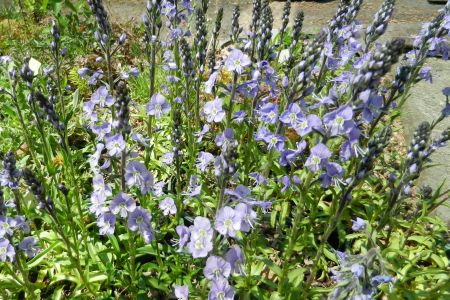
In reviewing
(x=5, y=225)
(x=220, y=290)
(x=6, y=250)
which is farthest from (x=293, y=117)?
(x=6, y=250)

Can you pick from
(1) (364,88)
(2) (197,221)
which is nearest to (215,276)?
(2) (197,221)

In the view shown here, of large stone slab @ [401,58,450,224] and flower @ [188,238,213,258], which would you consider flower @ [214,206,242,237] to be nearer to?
flower @ [188,238,213,258]

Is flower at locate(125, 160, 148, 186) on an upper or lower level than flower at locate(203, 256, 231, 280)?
upper

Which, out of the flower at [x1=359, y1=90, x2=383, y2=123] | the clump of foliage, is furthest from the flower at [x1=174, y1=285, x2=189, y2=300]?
the flower at [x1=359, y1=90, x2=383, y2=123]

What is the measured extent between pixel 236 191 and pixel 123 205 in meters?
0.93

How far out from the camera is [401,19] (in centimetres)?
940

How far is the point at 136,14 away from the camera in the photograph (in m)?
9.95

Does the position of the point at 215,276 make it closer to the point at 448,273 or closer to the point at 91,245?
the point at 91,245

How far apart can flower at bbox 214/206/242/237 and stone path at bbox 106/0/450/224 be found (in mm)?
4494

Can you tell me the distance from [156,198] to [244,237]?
1.23 metres

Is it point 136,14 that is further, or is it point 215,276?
point 136,14

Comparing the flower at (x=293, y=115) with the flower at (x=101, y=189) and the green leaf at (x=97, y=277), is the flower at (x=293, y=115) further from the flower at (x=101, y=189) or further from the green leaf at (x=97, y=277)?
the green leaf at (x=97, y=277)

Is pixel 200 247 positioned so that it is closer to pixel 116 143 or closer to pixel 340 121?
pixel 116 143

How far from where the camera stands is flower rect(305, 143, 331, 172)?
2.74m
